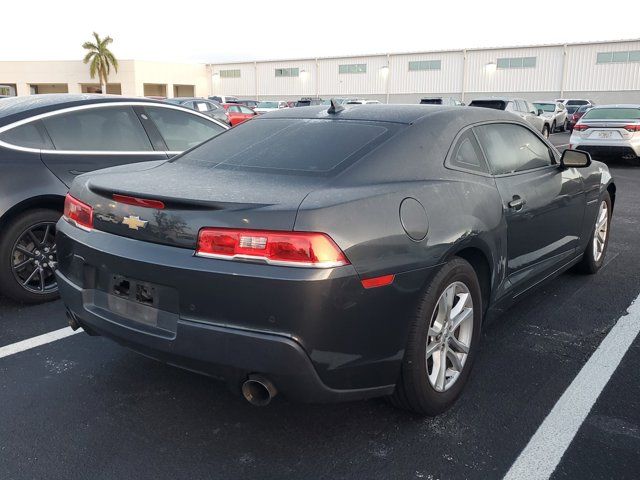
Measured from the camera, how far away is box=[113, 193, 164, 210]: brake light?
254 centimetres

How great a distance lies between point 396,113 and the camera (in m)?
3.34

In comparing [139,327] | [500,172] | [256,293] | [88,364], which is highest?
[500,172]

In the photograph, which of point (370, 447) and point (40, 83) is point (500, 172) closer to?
point (370, 447)

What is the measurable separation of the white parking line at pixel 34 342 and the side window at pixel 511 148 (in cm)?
296

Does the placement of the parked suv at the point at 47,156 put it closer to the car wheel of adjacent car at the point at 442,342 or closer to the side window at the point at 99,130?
the side window at the point at 99,130

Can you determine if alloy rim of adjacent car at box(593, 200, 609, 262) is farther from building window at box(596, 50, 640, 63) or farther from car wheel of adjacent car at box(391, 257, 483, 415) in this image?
building window at box(596, 50, 640, 63)

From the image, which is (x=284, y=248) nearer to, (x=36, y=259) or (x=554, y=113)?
(x=36, y=259)

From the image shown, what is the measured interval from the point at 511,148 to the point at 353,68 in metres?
48.4

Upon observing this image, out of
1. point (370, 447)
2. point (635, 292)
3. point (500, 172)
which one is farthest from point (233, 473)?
point (635, 292)

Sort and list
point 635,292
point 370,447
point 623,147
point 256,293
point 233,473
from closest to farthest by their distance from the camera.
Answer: point 256,293, point 233,473, point 370,447, point 635,292, point 623,147

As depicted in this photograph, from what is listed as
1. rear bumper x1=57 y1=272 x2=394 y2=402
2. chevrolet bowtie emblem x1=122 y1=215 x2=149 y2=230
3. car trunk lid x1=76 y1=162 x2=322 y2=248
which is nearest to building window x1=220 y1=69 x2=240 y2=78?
car trunk lid x1=76 y1=162 x2=322 y2=248

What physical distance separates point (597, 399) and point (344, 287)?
1698 millimetres

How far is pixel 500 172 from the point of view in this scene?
3.50 m

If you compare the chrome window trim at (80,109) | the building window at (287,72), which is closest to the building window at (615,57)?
the building window at (287,72)
